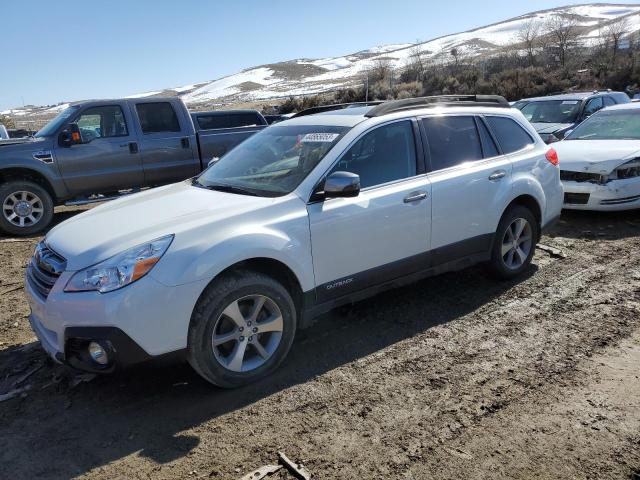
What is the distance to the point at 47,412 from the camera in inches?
131

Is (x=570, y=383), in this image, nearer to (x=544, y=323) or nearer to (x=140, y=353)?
(x=544, y=323)

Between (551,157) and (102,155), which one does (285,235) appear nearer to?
(551,157)

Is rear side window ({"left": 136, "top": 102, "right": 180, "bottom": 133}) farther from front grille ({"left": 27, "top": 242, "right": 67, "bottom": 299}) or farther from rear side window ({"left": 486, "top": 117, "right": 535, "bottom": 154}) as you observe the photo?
rear side window ({"left": 486, "top": 117, "right": 535, "bottom": 154})

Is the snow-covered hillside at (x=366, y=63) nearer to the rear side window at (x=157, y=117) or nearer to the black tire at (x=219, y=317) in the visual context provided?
the rear side window at (x=157, y=117)

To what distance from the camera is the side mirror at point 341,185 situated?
142 inches

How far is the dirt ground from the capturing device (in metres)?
2.76

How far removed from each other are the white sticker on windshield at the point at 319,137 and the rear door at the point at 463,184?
0.88 metres

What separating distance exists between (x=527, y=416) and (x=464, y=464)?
2.00ft

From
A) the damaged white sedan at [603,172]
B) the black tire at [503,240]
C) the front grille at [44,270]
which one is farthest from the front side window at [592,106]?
the front grille at [44,270]

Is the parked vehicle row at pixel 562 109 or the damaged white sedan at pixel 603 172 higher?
the parked vehicle row at pixel 562 109

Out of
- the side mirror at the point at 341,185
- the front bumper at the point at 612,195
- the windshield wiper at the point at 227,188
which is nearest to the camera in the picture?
the side mirror at the point at 341,185

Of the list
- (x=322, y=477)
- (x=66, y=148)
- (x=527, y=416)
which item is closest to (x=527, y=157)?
(x=527, y=416)

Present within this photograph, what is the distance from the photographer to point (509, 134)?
5.16 meters

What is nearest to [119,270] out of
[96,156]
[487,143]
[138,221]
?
[138,221]
